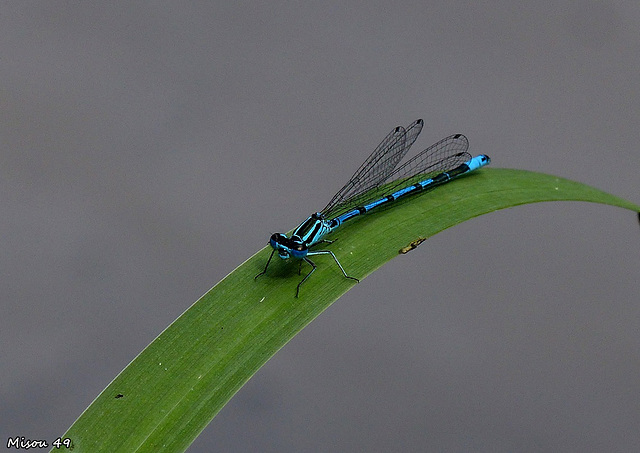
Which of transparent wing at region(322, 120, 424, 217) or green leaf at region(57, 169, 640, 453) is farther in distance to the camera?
transparent wing at region(322, 120, 424, 217)

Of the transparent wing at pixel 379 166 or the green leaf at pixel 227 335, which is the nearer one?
the green leaf at pixel 227 335

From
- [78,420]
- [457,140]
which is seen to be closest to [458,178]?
[457,140]

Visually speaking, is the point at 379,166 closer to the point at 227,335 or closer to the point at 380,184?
the point at 380,184

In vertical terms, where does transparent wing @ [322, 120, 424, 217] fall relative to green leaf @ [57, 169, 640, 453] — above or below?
above

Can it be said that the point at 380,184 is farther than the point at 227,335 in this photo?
Yes

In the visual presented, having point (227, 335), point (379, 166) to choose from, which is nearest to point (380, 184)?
point (379, 166)

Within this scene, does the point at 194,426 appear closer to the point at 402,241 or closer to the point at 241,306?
the point at 241,306
